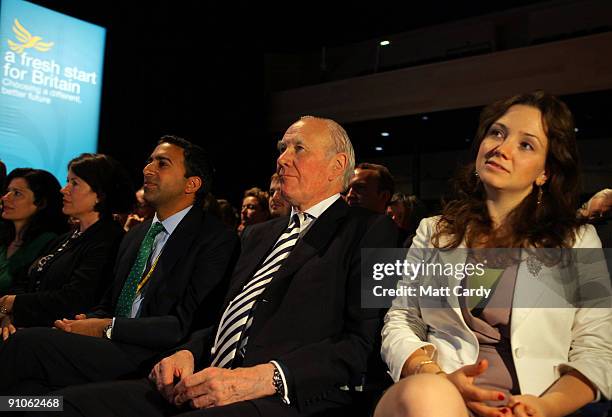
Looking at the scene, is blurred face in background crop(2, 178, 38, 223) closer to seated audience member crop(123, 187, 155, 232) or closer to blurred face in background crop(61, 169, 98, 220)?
blurred face in background crop(61, 169, 98, 220)

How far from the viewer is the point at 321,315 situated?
1.90m

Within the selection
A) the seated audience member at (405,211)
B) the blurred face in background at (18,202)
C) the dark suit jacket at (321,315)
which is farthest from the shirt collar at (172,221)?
the seated audience member at (405,211)

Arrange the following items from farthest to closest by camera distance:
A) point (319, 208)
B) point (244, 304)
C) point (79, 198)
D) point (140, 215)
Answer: point (140, 215) < point (79, 198) < point (319, 208) < point (244, 304)

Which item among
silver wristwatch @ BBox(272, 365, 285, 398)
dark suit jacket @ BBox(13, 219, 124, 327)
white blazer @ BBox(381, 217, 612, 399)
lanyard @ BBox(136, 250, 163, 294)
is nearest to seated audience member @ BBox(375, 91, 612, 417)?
white blazer @ BBox(381, 217, 612, 399)

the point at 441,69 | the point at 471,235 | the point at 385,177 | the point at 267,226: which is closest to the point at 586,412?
the point at 471,235

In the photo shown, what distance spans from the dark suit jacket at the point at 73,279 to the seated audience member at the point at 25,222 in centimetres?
29

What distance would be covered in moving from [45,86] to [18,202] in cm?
308

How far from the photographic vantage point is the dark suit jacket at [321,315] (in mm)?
1783

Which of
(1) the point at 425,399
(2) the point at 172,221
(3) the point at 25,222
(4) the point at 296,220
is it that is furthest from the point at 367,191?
(1) the point at 425,399

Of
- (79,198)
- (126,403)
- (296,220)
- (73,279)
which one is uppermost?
(79,198)

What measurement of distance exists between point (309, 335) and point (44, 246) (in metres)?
2.09

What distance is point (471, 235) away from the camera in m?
1.74

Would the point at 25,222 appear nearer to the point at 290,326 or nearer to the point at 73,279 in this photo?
the point at 73,279

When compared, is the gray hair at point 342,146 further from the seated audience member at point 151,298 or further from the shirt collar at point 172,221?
the shirt collar at point 172,221
